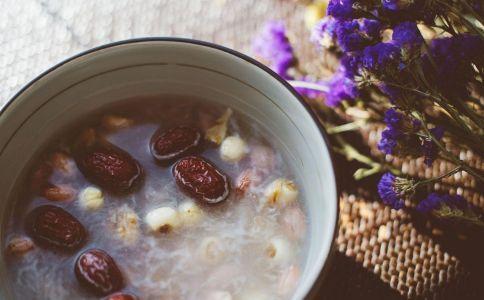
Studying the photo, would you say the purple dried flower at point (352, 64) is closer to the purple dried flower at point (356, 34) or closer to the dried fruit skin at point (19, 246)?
the purple dried flower at point (356, 34)

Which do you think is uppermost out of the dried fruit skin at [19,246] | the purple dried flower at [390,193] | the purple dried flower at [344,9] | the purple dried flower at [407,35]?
the purple dried flower at [344,9]

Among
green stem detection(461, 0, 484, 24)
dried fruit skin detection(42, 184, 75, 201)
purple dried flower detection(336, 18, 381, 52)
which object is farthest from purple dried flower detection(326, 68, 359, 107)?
dried fruit skin detection(42, 184, 75, 201)

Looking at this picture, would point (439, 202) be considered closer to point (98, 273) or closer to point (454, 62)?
point (454, 62)

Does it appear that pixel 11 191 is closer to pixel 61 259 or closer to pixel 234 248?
pixel 61 259

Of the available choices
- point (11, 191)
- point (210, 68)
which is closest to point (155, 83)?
point (210, 68)

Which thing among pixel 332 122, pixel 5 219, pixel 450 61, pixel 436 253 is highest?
pixel 5 219

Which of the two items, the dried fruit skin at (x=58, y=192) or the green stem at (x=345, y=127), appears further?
the green stem at (x=345, y=127)

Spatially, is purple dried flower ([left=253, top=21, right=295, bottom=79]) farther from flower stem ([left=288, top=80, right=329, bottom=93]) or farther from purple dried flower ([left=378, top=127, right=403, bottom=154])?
purple dried flower ([left=378, top=127, right=403, bottom=154])

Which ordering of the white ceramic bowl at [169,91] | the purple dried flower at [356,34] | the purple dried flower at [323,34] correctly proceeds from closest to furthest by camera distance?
the white ceramic bowl at [169,91] < the purple dried flower at [356,34] < the purple dried flower at [323,34]

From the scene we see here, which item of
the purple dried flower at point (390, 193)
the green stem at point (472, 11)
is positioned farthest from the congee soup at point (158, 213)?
the green stem at point (472, 11)
